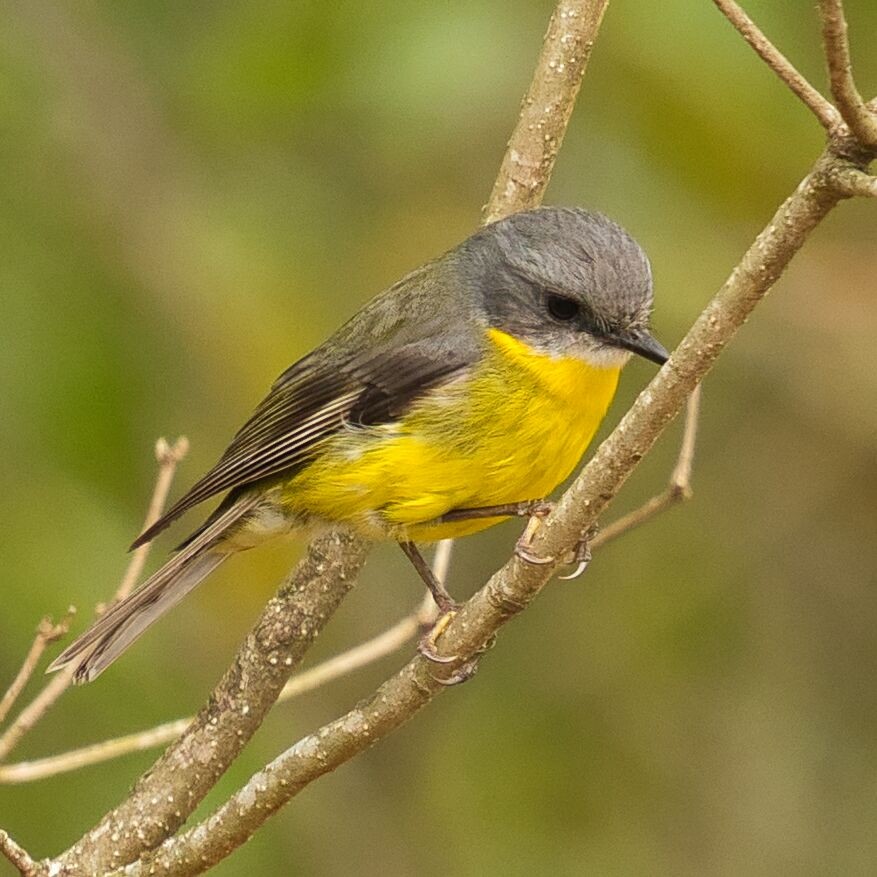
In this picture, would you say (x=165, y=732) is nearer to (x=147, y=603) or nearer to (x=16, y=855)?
(x=147, y=603)

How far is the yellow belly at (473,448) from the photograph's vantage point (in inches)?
154

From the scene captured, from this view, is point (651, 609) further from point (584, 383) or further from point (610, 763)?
point (584, 383)

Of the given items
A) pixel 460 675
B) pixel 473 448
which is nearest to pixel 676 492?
pixel 473 448

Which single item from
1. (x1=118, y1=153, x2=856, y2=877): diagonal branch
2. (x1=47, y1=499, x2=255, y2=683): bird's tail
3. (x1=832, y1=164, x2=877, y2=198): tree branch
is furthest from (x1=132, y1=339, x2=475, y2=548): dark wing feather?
(x1=832, y1=164, x2=877, y2=198): tree branch

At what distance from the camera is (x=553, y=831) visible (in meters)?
5.79

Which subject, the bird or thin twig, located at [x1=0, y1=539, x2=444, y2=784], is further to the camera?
the bird

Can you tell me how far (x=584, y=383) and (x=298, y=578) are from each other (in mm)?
847

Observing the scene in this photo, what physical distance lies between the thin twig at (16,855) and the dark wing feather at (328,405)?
1.12 m

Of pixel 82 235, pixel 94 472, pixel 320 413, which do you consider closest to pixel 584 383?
pixel 320 413

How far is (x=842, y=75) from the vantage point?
240cm

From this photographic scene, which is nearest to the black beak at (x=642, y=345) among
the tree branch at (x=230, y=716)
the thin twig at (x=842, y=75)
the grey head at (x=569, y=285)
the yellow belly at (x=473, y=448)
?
the grey head at (x=569, y=285)

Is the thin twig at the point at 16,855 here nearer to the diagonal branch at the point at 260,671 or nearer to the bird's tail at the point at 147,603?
the diagonal branch at the point at 260,671

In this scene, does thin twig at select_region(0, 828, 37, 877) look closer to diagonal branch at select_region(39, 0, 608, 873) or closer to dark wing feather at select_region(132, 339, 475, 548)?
diagonal branch at select_region(39, 0, 608, 873)

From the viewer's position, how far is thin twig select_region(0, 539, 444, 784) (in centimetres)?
353
